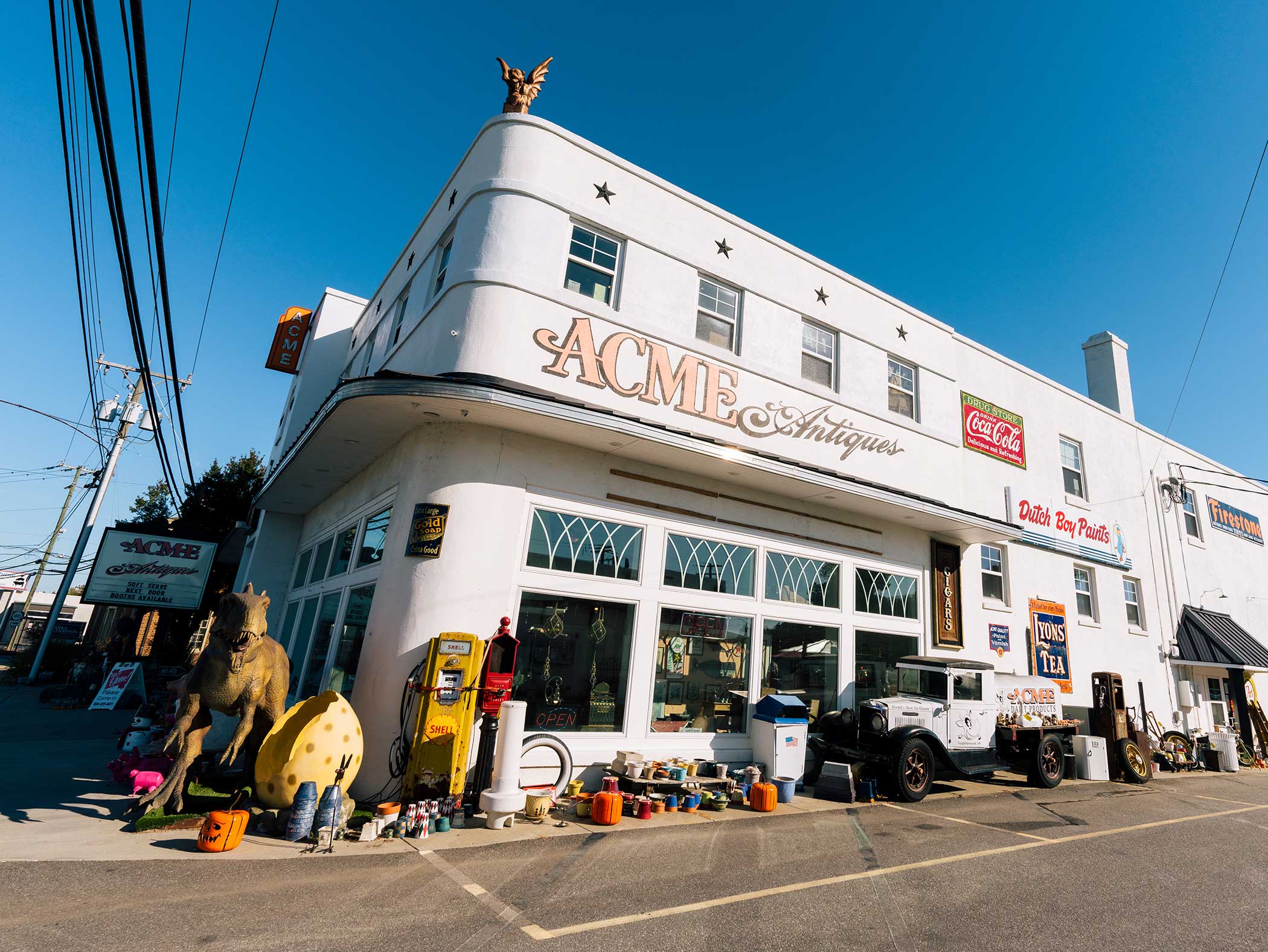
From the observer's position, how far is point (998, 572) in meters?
14.5

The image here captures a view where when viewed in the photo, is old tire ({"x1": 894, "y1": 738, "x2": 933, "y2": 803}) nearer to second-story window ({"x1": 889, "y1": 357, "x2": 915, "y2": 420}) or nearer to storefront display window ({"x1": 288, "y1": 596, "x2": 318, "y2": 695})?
second-story window ({"x1": 889, "y1": 357, "x2": 915, "y2": 420})

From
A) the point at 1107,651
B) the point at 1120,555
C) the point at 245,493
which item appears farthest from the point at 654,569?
the point at 245,493

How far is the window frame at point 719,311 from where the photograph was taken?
1059cm

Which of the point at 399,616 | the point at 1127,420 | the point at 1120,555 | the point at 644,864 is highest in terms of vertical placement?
the point at 1127,420

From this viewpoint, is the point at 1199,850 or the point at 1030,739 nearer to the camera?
the point at 1199,850

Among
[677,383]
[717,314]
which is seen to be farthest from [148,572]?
[717,314]

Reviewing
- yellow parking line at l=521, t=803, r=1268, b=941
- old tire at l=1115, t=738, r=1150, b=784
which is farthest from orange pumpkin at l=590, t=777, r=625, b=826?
old tire at l=1115, t=738, r=1150, b=784

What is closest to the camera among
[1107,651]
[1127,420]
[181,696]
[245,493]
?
[181,696]

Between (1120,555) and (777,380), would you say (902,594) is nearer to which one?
(777,380)

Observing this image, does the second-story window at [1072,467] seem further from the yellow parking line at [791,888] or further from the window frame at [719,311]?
the window frame at [719,311]

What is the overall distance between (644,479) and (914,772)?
20.1 ft

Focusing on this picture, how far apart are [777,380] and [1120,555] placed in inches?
514

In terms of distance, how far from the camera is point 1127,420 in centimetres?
1895

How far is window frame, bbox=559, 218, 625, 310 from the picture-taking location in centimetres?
937
